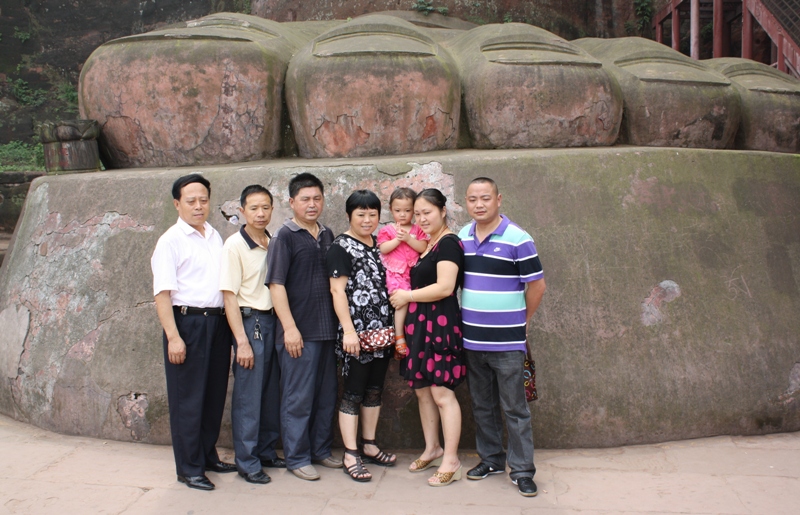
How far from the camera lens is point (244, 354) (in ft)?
8.18

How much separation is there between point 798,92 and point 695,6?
3.69m

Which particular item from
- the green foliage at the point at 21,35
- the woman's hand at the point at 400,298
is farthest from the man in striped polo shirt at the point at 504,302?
the green foliage at the point at 21,35

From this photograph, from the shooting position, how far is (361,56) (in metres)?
3.28

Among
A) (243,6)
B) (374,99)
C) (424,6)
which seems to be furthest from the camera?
(243,6)

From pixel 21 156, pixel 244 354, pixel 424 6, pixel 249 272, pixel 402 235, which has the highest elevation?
pixel 424 6

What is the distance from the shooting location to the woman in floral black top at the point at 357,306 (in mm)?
2516

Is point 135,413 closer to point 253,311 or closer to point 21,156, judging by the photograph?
point 253,311

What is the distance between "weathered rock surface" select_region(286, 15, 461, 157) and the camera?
3.26 meters

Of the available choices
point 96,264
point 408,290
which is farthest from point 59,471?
point 408,290

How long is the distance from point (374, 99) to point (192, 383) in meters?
1.52

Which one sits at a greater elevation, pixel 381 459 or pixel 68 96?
pixel 68 96

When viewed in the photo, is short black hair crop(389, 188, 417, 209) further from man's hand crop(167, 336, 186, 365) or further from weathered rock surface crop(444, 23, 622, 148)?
weathered rock surface crop(444, 23, 622, 148)

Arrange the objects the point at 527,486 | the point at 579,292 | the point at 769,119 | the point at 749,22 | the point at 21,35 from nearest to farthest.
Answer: the point at 527,486 → the point at 579,292 → the point at 769,119 → the point at 749,22 → the point at 21,35

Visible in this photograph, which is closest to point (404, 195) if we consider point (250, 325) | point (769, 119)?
point (250, 325)
